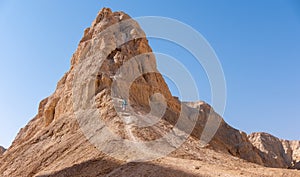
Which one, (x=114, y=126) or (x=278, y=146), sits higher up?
(x=278, y=146)

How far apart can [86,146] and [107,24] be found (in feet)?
53.0

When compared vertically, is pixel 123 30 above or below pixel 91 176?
above

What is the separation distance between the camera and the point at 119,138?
60.5 feet

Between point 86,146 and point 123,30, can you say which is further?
point 123,30

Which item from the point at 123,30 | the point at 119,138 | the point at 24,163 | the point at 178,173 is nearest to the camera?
the point at 178,173

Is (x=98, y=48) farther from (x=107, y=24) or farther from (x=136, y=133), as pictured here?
(x=136, y=133)

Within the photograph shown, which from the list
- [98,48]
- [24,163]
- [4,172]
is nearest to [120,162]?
[24,163]

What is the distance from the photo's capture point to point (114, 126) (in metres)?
20.1

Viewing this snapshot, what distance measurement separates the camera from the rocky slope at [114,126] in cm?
1570

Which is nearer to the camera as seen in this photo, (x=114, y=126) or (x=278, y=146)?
(x=114, y=126)

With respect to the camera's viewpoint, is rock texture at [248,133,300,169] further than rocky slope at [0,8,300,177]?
Yes

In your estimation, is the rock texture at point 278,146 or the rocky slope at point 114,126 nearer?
the rocky slope at point 114,126

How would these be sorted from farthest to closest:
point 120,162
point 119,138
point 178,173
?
point 119,138, point 120,162, point 178,173

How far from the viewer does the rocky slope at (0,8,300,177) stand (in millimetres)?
15703
